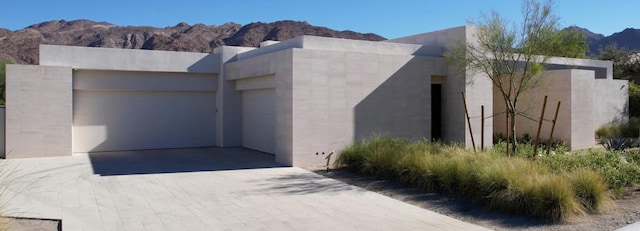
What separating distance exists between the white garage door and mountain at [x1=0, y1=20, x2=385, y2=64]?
1957 inches

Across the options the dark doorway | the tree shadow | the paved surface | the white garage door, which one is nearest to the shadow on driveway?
the paved surface

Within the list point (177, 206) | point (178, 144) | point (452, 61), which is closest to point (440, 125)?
point (452, 61)

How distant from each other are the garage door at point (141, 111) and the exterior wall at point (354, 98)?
654 centimetres

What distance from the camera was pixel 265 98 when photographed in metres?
16.9

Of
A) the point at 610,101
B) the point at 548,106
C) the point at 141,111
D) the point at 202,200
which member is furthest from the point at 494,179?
the point at 610,101

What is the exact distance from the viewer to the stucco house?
13.9 meters

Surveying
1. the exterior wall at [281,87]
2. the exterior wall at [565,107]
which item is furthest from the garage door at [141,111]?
the exterior wall at [565,107]

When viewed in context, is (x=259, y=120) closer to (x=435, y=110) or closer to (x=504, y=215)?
(x=435, y=110)

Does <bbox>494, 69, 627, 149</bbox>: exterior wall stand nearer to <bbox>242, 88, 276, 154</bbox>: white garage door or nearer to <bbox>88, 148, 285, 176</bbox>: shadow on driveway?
<bbox>242, 88, 276, 154</bbox>: white garage door

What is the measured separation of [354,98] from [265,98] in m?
3.70

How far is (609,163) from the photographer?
1069cm

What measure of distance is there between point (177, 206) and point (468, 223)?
452 centimetres

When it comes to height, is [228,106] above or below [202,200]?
above

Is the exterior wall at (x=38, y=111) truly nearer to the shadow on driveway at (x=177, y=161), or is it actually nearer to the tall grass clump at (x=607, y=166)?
the shadow on driveway at (x=177, y=161)
